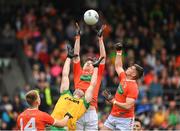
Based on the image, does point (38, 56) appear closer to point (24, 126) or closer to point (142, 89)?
point (142, 89)

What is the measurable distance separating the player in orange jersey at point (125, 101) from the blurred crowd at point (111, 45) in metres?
4.74

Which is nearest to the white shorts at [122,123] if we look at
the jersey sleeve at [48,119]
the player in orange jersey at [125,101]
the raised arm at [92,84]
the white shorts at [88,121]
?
the player in orange jersey at [125,101]

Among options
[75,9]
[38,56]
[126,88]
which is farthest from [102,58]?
[75,9]

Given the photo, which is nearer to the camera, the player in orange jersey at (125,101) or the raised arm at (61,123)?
the raised arm at (61,123)

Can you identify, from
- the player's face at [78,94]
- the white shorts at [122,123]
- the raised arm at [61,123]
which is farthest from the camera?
the white shorts at [122,123]

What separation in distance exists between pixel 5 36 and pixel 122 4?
5532 mm

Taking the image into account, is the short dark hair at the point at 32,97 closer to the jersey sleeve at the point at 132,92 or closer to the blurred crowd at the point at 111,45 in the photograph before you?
the jersey sleeve at the point at 132,92

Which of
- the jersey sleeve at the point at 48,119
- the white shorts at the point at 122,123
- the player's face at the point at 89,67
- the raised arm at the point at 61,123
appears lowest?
the white shorts at the point at 122,123

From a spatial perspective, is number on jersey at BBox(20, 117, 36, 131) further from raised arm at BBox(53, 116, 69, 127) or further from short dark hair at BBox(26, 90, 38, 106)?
raised arm at BBox(53, 116, 69, 127)

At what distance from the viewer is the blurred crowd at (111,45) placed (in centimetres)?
2234

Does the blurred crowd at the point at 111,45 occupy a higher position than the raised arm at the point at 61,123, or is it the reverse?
the blurred crowd at the point at 111,45

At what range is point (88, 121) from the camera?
51.8 ft

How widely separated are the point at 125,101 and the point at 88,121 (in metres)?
1.01

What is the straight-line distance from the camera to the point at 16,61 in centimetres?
2580
